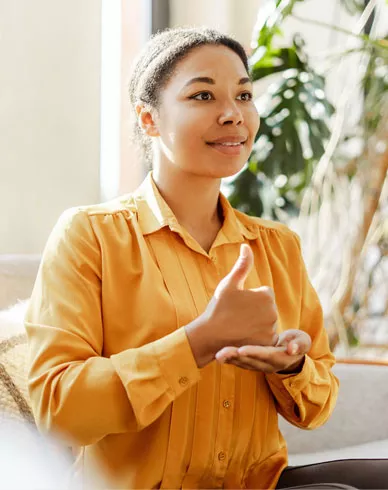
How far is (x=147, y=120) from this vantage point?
1.53m

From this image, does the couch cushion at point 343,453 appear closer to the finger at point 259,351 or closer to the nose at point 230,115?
the finger at point 259,351

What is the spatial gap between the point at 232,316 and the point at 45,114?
1.27 m

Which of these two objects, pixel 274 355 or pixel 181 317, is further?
pixel 181 317

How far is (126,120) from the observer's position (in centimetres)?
277

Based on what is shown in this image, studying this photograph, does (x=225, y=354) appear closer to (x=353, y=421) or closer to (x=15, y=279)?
(x=15, y=279)

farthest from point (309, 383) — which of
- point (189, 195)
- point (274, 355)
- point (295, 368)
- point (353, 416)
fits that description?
point (353, 416)

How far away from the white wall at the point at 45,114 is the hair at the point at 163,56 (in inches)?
25.4

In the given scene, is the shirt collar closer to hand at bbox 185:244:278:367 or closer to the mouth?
the mouth

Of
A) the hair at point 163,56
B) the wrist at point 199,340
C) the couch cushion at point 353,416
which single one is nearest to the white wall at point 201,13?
the couch cushion at point 353,416

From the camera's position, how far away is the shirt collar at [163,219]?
1.43 metres

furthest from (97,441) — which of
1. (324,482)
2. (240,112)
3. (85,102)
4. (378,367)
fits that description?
(85,102)

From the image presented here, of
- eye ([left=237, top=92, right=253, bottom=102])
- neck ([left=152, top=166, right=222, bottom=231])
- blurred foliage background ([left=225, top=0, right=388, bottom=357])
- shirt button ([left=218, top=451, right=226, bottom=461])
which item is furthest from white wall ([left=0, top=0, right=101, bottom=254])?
shirt button ([left=218, top=451, right=226, bottom=461])

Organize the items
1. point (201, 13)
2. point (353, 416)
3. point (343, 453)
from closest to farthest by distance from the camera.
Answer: point (343, 453)
point (353, 416)
point (201, 13)

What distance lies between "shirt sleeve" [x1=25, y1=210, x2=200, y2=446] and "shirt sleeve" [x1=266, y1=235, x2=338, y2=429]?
213mm
